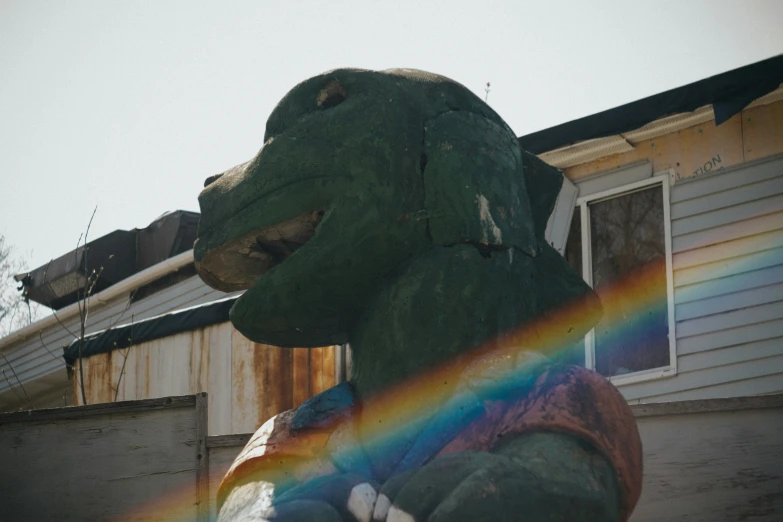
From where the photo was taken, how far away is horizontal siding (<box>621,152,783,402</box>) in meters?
7.16

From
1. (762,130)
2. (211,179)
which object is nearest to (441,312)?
(211,179)

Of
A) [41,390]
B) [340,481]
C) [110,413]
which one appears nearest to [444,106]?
[340,481]

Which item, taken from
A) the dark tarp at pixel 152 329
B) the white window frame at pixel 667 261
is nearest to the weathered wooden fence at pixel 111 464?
the dark tarp at pixel 152 329

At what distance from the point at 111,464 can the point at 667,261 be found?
4708mm

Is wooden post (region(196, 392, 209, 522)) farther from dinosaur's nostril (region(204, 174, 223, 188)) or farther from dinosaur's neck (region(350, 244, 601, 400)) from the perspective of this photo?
dinosaur's neck (region(350, 244, 601, 400))

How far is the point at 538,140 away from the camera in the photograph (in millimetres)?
7969

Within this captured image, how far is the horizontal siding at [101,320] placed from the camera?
11344 millimetres

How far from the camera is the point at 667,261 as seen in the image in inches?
305

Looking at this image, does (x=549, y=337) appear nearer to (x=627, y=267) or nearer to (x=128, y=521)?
(x=128, y=521)

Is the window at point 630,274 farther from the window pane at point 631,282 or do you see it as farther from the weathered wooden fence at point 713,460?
the weathered wooden fence at point 713,460

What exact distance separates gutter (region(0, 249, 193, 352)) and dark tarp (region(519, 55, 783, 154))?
4411mm

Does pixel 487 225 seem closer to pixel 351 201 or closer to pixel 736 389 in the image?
pixel 351 201

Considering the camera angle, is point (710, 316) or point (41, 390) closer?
point (710, 316)

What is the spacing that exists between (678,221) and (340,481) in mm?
5681
